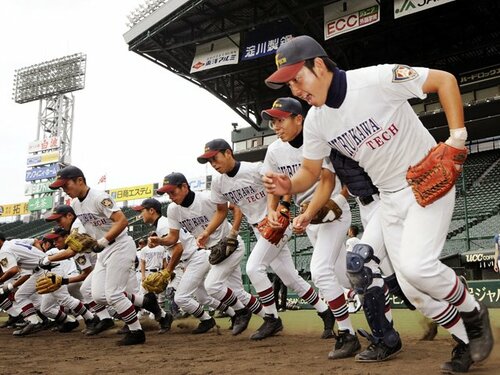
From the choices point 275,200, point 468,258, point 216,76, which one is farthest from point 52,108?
point 275,200

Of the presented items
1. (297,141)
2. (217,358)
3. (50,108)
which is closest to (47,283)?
(217,358)

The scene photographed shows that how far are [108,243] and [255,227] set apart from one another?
1.76m

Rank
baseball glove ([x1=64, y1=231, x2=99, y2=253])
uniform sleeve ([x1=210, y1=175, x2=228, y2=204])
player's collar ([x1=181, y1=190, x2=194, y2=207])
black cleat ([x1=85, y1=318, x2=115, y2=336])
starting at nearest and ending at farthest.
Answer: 1. baseball glove ([x1=64, y1=231, x2=99, y2=253])
2. uniform sleeve ([x1=210, y1=175, x2=228, y2=204])
3. player's collar ([x1=181, y1=190, x2=194, y2=207])
4. black cleat ([x1=85, y1=318, x2=115, y2=336])

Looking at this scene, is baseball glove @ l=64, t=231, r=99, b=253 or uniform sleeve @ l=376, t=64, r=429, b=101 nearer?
uniform sleeve @ l=376, t=64, r=429, b=101

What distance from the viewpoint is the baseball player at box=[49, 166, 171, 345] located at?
5668mm

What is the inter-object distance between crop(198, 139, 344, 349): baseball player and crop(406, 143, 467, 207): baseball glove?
2.99m

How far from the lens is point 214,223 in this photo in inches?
251

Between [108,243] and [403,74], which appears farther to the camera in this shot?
[108,243]

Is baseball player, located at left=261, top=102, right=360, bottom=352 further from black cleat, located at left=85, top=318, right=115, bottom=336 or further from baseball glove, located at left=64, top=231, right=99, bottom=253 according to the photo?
black cleat, located at left=85, top=318, right=115, bottom=336

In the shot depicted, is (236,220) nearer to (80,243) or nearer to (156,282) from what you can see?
(156,282)

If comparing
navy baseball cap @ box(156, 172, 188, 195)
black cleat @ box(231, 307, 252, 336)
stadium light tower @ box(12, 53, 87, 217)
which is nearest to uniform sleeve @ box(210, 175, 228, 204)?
navy baseball cap @ box(156, 172, 188, 195)

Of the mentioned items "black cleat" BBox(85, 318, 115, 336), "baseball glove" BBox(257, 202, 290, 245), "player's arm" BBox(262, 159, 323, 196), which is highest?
"player's arm" BBox(262, 159, 323, 196)

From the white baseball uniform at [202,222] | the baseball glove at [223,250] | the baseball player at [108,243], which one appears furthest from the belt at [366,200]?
the baseball player at [108,243]

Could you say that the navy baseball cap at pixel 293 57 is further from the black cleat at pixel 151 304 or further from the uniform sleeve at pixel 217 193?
the black cleat at pixel 151 304
